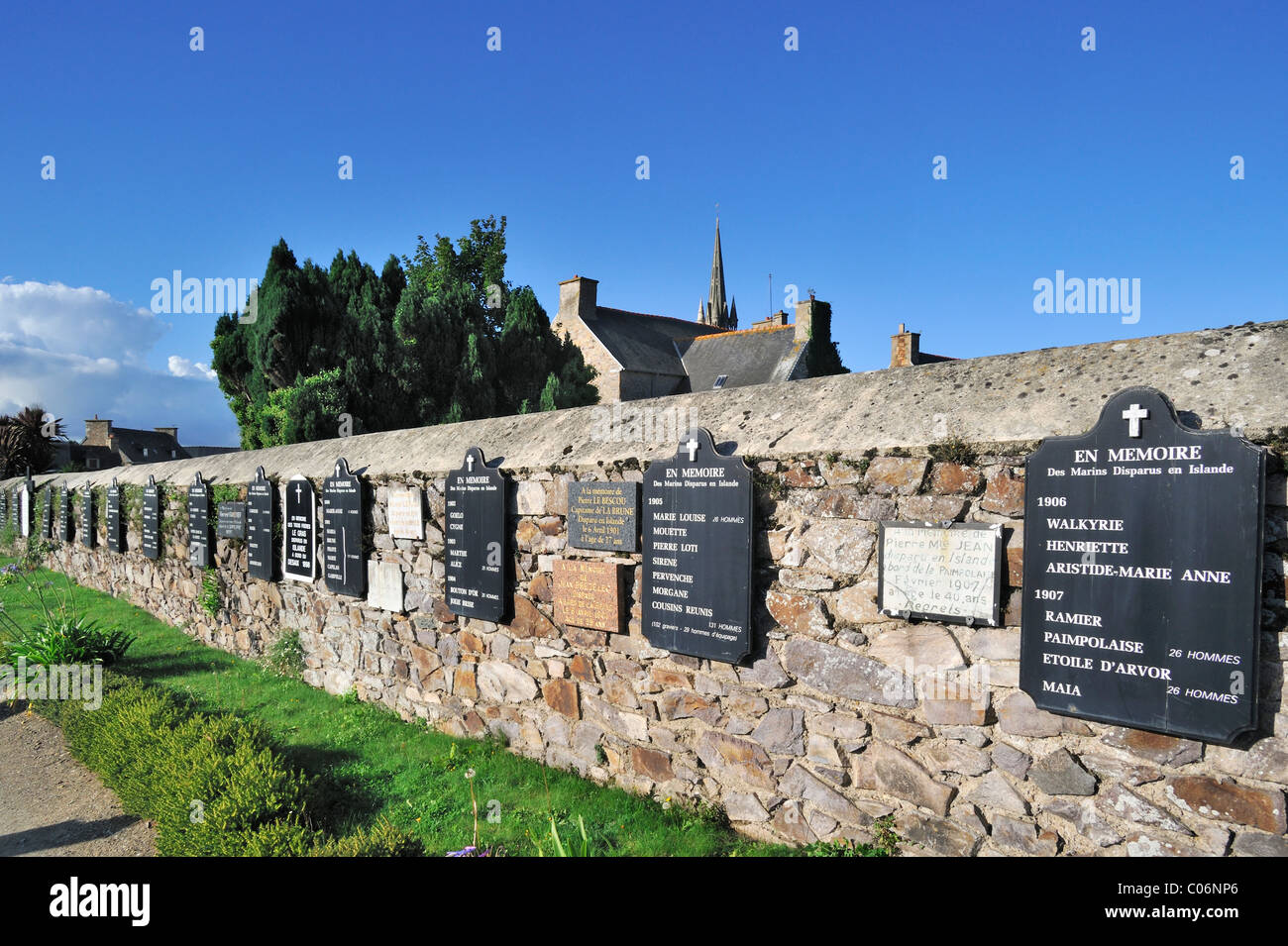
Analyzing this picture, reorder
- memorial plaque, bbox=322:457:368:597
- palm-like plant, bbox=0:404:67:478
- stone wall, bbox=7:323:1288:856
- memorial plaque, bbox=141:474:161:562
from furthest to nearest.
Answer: palm-like plant, bbox=0:404:67:478
memorial plaque, bbox=141:474:161:562
memorial plaque, bbox=322:457:368:597
stone wall, bbox=7:323:1288:856

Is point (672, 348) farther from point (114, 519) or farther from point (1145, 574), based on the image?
point (1145, 574)

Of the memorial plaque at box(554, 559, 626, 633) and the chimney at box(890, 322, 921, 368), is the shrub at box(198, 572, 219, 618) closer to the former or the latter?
the memorial plaque at box(554, 559, 626, 633)

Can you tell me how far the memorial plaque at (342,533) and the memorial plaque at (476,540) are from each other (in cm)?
141

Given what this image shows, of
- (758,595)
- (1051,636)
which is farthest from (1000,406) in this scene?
(758,595)

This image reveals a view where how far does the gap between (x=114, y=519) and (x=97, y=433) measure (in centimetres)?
4215

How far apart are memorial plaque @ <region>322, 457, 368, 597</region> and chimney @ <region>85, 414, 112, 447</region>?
49.2m

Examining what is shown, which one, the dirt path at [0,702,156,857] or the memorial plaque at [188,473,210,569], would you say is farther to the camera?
the memorial plaque at [188,473,210,569]

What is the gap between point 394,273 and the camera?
65.4 feet

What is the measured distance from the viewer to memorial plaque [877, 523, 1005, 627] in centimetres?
322

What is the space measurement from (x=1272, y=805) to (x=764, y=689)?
2.06 meters

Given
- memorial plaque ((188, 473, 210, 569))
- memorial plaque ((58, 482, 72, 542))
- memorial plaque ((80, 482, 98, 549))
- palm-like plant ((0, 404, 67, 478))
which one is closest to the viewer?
memorial plaque ((188, 473, 210, 569))

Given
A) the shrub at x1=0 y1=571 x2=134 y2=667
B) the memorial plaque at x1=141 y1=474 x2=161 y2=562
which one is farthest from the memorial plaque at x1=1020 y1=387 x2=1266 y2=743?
the memorial plaque at x1=141 y1=474 x2=161 y2=562

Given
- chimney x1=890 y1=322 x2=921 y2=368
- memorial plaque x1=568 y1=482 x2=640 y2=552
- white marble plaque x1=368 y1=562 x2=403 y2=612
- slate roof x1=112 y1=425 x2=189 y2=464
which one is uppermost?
chimney x1=890 y1=322 x2=921 y2=368

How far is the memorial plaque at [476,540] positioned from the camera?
5410mm
